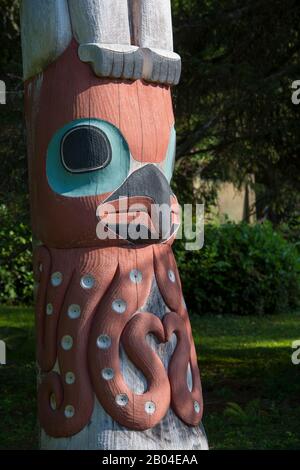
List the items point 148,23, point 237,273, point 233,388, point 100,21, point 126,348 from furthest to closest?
point 237,273 < point 233,388 < point 148,23 < point 100,21 < point 126,348

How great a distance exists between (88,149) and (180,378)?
1132mm

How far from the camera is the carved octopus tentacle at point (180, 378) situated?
3.86 meters

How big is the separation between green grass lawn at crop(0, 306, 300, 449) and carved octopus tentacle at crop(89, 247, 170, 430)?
85.7 inches

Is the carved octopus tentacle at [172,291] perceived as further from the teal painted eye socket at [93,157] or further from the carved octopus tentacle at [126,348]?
the teal painted eye socket at [93,157]

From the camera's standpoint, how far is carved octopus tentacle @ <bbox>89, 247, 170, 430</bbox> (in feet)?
12.3

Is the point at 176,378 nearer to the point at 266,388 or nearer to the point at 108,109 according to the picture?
the point at 108,109

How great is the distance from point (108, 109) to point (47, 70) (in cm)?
39

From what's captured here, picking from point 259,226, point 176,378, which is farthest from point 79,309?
point 259,226

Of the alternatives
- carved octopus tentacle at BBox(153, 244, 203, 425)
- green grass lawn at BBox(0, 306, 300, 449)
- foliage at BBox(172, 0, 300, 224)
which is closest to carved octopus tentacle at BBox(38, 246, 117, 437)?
carved octopus tentacle at BBox(153, 244, 203, 425)

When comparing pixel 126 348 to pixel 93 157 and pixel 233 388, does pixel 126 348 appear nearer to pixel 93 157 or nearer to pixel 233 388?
pixel 93 157

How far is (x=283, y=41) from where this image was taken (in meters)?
7.22

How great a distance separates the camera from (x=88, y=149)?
3873 millimetres

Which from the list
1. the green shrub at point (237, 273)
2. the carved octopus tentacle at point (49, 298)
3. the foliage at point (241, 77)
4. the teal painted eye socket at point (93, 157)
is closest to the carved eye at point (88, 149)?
the teal painted eye socket at point (93, 157)

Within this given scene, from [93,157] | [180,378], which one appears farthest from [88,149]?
[180,378]
